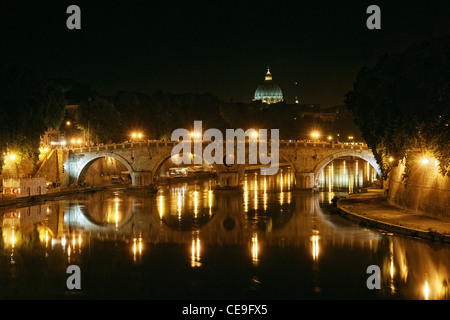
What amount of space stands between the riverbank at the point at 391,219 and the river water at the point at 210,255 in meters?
0.47

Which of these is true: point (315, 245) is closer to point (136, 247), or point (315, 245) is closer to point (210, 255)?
point (210, 255)

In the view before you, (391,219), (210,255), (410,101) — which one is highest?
(410,101)

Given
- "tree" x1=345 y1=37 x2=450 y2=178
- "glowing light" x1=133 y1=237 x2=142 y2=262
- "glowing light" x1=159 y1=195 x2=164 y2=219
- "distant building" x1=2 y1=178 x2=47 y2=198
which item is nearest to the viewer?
"glowing light" x1=133 y1=237 x2=142 y2=262

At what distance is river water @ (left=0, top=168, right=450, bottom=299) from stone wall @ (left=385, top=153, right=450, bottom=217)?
293cm

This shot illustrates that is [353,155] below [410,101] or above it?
below

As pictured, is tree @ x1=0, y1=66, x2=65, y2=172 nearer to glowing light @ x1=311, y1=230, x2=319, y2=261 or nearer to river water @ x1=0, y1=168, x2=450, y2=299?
river water @ x1=0, y1=168, x2=450, y2=299

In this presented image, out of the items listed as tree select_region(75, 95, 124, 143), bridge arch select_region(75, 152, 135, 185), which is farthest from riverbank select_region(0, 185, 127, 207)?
tree select_region(75, 95, 124, 143)

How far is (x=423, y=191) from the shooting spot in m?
→ 30.5

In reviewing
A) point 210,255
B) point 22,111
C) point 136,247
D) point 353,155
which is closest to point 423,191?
point 210,255

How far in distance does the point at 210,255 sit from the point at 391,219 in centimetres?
972

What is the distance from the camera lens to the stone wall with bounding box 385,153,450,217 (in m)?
28.1

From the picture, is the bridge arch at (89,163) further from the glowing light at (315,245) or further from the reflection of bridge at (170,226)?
the glowing light at (315,245)

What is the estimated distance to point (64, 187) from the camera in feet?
170
